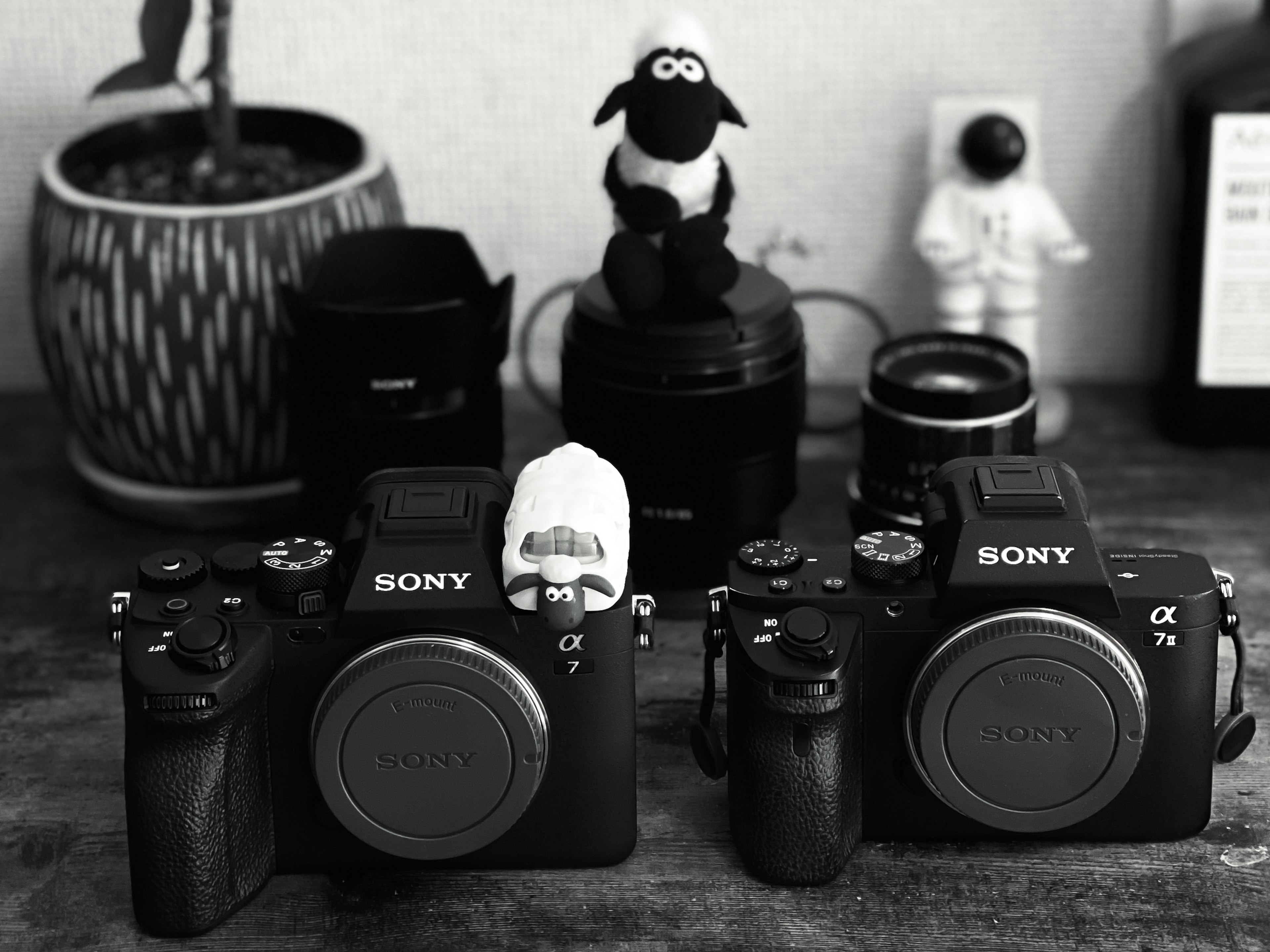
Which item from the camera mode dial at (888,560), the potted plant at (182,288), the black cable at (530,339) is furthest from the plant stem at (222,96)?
the camera mode dial at (888,560)

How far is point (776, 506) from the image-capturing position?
2.97 ft

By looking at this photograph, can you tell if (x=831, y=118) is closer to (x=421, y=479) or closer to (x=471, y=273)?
(x=471, y=273)

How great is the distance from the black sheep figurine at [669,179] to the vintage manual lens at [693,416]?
0.02 m

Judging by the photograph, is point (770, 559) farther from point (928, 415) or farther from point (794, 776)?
point (928, 415)

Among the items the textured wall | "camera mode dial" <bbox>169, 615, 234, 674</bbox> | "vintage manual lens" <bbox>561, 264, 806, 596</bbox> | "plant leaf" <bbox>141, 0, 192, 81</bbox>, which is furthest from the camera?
the textured wall

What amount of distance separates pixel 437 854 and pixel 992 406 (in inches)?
15.9

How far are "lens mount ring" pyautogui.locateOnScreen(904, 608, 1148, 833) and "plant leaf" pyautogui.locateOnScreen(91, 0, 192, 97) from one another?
0.59 meters

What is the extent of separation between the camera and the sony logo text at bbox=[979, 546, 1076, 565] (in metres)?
0.66

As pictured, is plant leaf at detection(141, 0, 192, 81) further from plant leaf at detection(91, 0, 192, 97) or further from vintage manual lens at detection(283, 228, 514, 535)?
vintage manual lens at detection(283, 228, 514, 535)

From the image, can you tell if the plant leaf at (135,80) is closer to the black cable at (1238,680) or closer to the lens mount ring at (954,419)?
the lens mount ring at (954,419)

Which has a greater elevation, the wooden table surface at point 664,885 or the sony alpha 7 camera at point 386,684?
the sony alpha 7 camera at point 386,684

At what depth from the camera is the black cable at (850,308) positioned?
1129mm

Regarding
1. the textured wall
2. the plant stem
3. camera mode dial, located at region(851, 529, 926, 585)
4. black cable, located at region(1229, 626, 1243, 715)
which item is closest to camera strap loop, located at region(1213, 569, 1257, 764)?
black cable, located at region(1229, 626, 1243, 715)

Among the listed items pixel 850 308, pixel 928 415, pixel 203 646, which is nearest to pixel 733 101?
pixel 850 308
